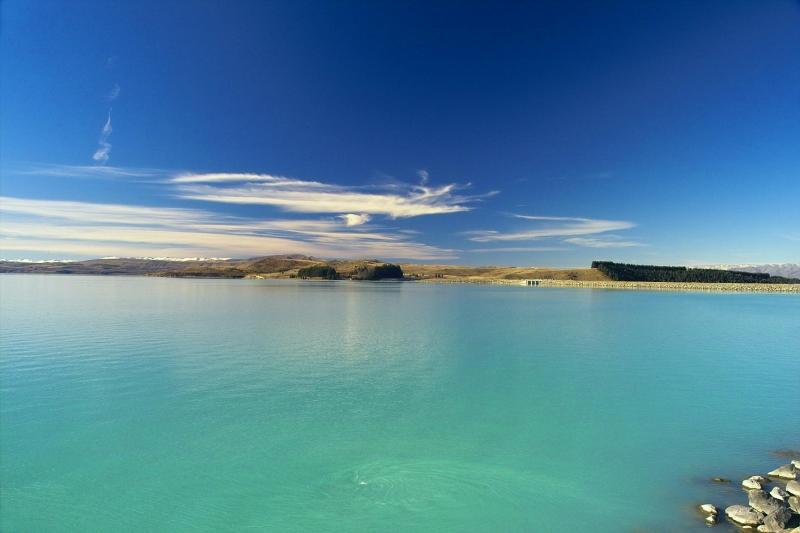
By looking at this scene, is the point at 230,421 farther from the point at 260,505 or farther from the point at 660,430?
the point at 660,430

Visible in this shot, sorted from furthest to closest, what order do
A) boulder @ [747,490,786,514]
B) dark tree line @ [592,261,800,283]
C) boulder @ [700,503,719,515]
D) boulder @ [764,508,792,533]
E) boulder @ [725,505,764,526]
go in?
1. dark tree line @ [592,261,800,283]
2. boulder @ [700,503,719,515]
3. boulder @ [747,490,786,514]
4. boulder @ [725,505,764,526]
5. boulder @ [764,508,792,533]

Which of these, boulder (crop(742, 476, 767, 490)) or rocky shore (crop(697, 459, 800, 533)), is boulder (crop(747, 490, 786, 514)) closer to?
rocky shore (crop(697, 459, 800, 533))

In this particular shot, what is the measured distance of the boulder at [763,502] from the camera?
9.09m

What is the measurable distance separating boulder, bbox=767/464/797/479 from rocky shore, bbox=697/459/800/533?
31 cm

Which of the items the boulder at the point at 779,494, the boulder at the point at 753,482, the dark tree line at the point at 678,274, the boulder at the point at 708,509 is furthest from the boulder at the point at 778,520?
the dark tree line at the point at 678,274

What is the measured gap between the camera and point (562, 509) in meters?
9.98

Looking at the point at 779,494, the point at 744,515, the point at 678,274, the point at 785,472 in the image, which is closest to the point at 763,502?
the point at 744,515

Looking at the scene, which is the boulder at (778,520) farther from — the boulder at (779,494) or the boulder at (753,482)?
the boulder at (753,482)

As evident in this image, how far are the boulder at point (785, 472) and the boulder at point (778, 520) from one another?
8.67ft

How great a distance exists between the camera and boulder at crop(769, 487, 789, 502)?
9.60 meters

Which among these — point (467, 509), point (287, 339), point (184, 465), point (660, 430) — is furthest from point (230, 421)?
point (287, 339)

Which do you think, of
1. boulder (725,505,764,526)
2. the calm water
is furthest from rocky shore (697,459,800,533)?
the calm water

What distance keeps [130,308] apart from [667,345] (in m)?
53.7

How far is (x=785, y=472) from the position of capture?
36.6 feet
